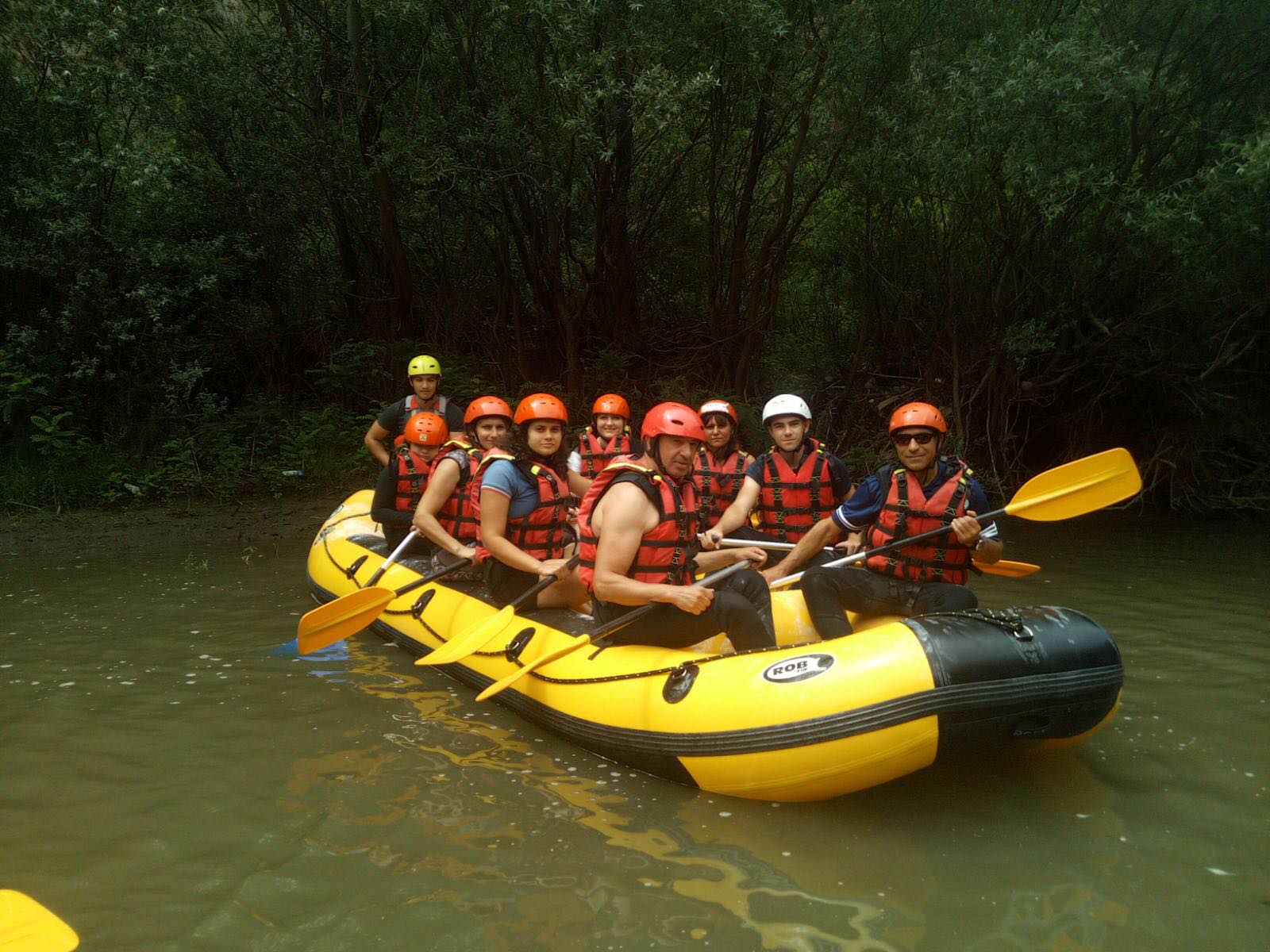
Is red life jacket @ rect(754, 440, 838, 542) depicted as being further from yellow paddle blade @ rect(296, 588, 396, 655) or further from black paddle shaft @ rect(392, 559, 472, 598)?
yellow paddle blade @ rect(296, 588, 396, 655)

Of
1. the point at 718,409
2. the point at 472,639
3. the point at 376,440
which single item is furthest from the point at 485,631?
the point at 376,440

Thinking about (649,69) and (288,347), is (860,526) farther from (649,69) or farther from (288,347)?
(288,347)

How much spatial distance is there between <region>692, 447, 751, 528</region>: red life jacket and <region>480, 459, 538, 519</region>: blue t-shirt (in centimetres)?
135

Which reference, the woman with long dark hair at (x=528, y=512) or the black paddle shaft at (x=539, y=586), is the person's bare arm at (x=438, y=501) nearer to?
the woman with long dark hair at (x=528, y=512)

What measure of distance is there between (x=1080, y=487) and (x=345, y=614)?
3455mm

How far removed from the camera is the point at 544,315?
36.8 feet

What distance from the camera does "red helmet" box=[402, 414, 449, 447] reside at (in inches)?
217

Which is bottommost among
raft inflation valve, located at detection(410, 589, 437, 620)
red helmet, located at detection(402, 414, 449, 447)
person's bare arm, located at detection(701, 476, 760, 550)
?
raft inflation valve, located at detection(410, 589, 437, 620)

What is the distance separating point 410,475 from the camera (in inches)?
219

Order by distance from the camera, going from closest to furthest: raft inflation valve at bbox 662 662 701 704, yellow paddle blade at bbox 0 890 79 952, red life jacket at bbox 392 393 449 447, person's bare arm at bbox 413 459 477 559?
yellow paddle blade at bbox 0 890 79 952 → raft inflation valve at bbox 662 662 701 704 → person's bare arm at bbox 413 459 477 559 → red life jacket at bbox 392 393 449 447

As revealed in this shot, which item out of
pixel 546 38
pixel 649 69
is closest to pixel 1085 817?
pixel 649 69

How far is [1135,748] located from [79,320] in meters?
10.4

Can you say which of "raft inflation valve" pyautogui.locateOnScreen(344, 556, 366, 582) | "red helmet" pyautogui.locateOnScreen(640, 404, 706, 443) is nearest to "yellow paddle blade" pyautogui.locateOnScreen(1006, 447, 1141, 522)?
"red helmet" pyautogui.locateOnScreen(640, 404, 706, 443)

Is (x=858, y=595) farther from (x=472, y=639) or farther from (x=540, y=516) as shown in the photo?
(x=472, y=639)
